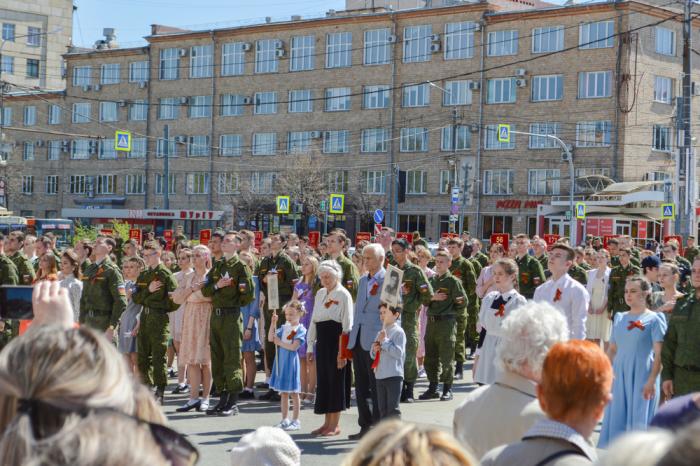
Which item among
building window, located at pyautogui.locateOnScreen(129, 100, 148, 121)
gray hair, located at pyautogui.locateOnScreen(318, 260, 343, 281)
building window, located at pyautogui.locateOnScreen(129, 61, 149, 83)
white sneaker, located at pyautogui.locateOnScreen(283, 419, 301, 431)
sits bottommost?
white sneaker, located at pyautogui.locateOnScreen(283, 419, 301, 431)

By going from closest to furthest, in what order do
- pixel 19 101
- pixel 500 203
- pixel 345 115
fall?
pixel 500 203
pixel 345 115
pixel 19 101

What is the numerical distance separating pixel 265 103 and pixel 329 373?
55.4 meters

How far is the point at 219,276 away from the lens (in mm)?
12656

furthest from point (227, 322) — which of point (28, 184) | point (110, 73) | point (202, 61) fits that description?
point (28, 184)

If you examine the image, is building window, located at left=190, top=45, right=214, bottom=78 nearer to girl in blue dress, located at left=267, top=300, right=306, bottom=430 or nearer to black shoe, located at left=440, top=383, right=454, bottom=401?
black shoe, located at left=440, top=383, right=454, bottom=401

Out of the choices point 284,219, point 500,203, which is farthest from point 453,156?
point 284,219

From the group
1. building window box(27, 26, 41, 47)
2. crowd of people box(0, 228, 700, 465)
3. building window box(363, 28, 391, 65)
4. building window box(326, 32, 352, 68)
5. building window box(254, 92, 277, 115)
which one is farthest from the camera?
building window box(27, 26, 41, 47)

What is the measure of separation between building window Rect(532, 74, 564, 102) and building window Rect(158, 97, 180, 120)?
24.5 meters

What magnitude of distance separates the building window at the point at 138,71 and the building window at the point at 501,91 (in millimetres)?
25097

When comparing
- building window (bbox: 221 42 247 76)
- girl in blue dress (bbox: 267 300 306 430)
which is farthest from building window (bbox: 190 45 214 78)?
girl in blue dress (bbox: 267 300 306 430)

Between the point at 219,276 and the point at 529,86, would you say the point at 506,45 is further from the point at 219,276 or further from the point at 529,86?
the point at 219,276

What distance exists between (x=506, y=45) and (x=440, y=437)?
55942 mm

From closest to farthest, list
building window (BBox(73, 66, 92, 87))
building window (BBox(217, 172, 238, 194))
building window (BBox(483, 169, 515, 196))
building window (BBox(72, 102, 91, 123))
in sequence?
building window (BBox(483, 169, 515, 196))
building window (BBox(217, 172, 238, 194))
building window (BBox(72, 102, 91, 123))
building window (BBox(73, 66, 92, 87))

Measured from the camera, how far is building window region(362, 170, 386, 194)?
2435 inches
